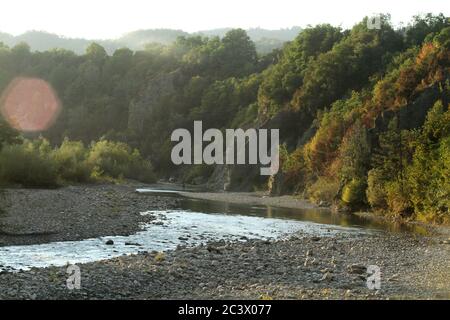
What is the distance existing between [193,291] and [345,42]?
94215 mm

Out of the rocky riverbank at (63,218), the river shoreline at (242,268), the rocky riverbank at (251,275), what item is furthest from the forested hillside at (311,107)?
the rocky riverbank at (251,275)

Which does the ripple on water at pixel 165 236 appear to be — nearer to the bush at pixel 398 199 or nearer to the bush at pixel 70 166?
the bush at pixel 398 199

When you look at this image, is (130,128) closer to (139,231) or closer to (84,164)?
(84,164)

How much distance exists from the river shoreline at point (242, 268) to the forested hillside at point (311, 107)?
980cm

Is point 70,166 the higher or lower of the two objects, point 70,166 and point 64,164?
the lower

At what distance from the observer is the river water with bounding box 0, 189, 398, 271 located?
85.6ft

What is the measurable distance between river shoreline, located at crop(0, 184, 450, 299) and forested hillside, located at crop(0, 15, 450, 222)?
9804 mm

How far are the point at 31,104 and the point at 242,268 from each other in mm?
172338

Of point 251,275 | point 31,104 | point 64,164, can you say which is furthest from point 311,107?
point 31,104

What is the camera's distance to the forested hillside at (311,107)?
54.9 m

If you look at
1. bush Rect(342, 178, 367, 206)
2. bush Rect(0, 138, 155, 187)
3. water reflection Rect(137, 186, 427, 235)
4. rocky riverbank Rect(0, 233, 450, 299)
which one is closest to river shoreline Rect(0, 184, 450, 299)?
rocky riverbank Rect(0, 233, 450, 299)

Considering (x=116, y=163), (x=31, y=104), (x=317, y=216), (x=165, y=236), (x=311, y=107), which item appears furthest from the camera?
(x=31, y=104)

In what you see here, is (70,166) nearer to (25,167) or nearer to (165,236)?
(25,167)

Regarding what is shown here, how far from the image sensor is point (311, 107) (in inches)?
3925
